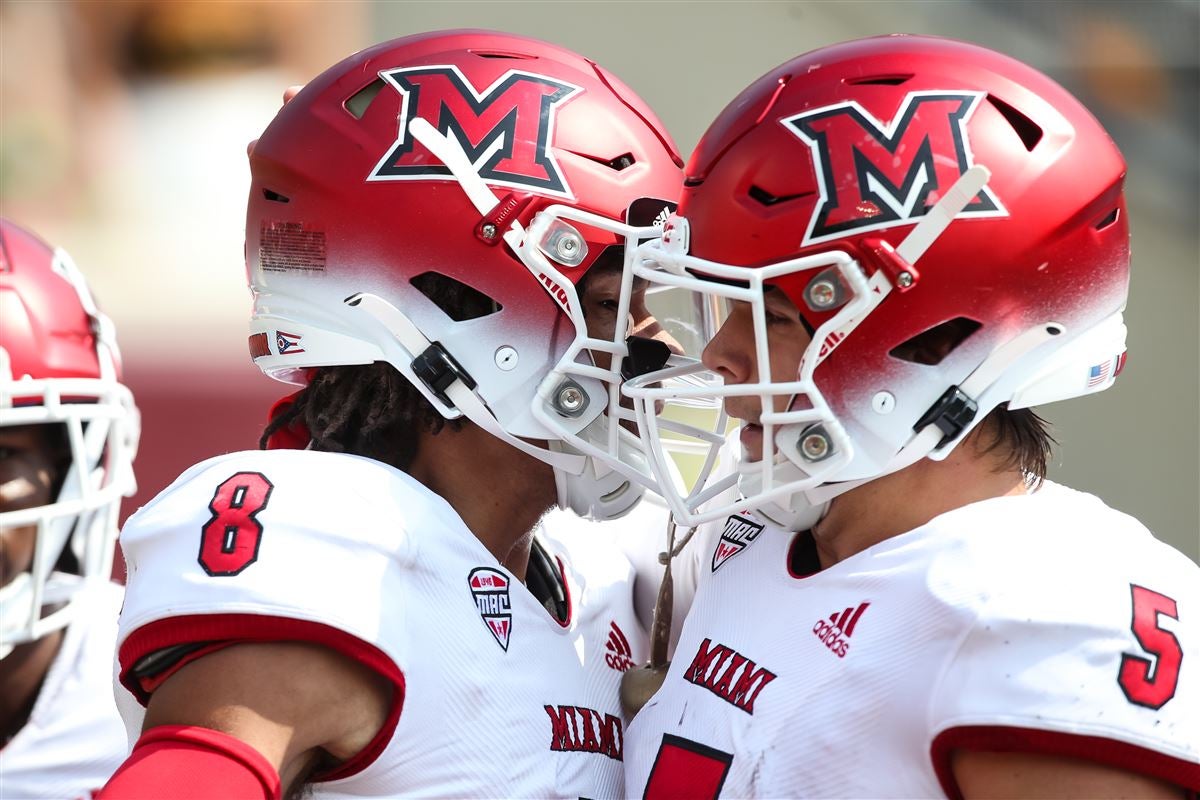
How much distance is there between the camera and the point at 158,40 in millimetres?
5434

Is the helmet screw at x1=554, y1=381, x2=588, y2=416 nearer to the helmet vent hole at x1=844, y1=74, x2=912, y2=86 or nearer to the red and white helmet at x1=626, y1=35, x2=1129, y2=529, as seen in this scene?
the red and white helmet at x1=626, y1=35, x2=1129, y2=529

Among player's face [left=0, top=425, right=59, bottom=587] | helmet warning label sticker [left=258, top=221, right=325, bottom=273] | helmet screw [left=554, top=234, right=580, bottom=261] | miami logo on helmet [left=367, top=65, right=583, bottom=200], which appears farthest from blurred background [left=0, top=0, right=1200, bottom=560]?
helmet screw [left=554, top=234, right=580, bottom=261]

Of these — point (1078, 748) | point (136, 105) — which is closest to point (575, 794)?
point (1078, 748)

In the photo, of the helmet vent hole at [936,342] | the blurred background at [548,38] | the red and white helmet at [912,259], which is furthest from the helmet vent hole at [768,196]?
the blurred background at [548,38]

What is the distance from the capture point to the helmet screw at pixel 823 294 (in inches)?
59.8

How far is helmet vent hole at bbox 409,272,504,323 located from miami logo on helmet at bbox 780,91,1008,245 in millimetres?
486

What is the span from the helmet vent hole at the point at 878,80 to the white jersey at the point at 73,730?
161 cm

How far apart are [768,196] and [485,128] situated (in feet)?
1.44

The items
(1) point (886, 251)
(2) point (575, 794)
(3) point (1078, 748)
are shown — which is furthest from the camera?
(2) point (575, 794)

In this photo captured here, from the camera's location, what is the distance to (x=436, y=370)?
172 centimetres

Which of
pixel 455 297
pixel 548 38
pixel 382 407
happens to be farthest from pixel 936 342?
pixel 548 38

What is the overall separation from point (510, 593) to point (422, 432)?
0.28 metres

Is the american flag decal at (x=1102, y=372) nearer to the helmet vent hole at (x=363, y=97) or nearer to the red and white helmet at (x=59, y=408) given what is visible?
the helmet vent hole at (x=363, y=97)

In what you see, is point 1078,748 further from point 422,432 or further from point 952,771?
point 422,432
